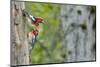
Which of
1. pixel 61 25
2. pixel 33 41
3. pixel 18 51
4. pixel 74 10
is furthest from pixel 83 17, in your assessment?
pixel 18 51

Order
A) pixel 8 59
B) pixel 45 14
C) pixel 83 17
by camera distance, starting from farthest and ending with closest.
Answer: pixel 83 17 < pixel 45 14 < pixel 8 59

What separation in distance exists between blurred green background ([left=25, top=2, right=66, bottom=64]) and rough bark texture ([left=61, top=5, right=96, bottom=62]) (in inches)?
3.4

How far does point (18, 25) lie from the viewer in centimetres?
244

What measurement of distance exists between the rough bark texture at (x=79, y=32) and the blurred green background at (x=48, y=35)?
0.28ft

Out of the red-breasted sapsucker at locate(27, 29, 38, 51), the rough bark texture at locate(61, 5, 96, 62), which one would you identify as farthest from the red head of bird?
the rough bark texture at locate(61, 5, 96, 62)

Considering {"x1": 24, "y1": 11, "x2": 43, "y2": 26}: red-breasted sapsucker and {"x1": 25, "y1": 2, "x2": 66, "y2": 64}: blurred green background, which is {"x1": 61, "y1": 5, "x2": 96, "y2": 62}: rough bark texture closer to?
{"x1": 25, "y1": 2, "x2": 66, "y2": 64}: blurred green background

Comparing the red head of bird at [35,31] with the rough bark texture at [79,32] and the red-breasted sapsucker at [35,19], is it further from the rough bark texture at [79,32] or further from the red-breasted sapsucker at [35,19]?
the rough bark texture at [79,32]

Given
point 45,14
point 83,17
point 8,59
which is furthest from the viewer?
point 83,17

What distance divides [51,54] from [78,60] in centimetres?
40

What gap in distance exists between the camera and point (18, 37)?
243 centimetres

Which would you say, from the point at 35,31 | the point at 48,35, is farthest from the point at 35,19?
the point at 48,35

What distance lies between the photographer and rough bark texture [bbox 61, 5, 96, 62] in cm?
266

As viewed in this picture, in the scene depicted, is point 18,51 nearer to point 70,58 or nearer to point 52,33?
point 52,33

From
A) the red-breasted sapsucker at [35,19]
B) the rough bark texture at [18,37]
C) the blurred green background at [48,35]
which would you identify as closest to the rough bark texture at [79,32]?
the blurred green background at [48,35]
